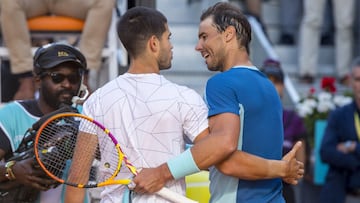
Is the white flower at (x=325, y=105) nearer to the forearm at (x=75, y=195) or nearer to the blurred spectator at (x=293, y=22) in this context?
the blurred spectator at (x=293, y=22)

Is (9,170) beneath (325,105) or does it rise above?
above

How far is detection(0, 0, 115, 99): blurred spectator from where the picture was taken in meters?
7.01

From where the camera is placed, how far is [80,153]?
455 centimetres

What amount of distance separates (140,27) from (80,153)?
0.63m

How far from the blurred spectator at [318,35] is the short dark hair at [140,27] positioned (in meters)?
6.23

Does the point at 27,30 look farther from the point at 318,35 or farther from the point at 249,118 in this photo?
the point at 318,35

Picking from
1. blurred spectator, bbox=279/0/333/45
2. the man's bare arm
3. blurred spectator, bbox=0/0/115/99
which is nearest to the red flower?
blurred spectator, bbox=279/0/333/45

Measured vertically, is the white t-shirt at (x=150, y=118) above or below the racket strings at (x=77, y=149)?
above

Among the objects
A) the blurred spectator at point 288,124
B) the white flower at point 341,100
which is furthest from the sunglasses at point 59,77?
the white flower at point 341,100

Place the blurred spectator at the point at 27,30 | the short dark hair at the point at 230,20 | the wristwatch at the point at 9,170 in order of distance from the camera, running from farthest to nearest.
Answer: the blurred spectator at the point at 27,30, the wristwatch at the point at 9,170, the short dark hair at the point at 230,20

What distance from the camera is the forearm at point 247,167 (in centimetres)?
444

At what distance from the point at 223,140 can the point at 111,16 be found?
2.95m

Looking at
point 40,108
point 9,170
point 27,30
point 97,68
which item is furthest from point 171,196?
point 27,30

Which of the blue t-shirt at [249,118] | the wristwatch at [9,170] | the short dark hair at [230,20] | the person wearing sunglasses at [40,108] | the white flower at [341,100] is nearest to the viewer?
the blue t-shirt at [249,118]
